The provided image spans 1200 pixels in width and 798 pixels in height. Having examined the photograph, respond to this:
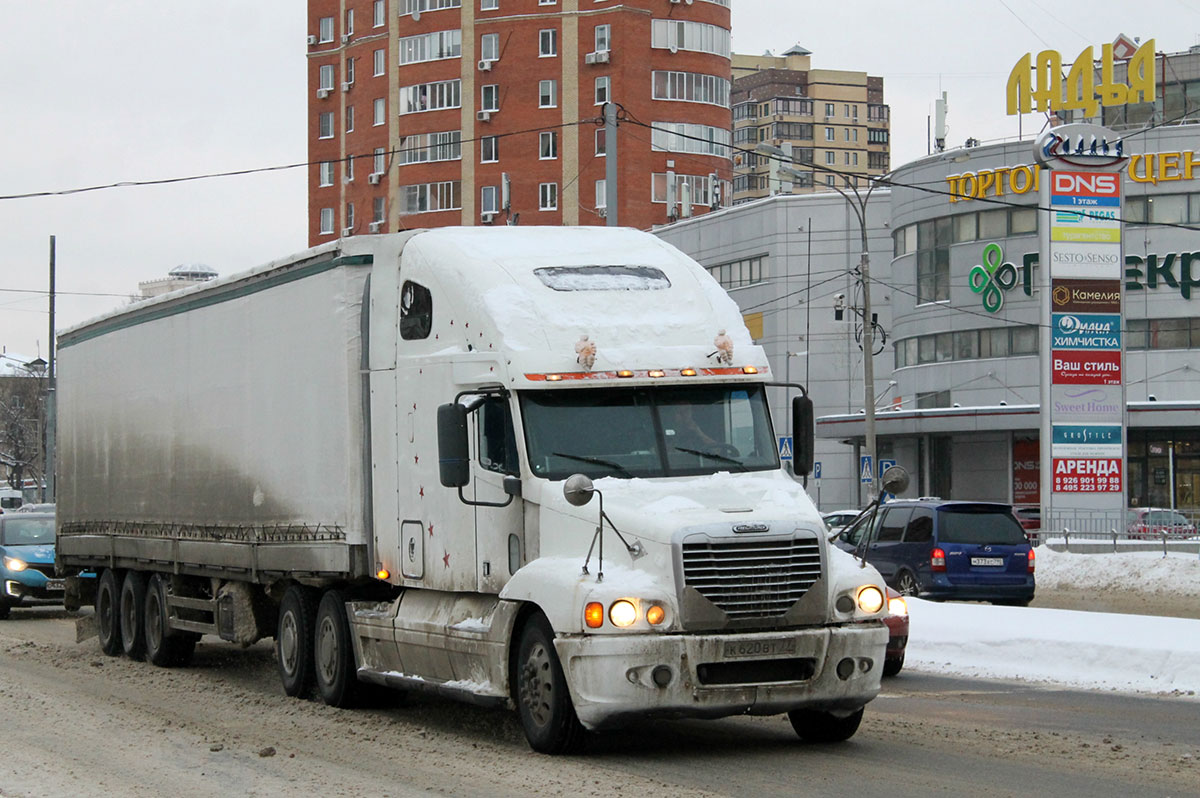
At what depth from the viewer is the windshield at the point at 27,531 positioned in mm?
27703

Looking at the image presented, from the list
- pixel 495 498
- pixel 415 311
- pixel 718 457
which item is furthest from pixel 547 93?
pixel 718 457

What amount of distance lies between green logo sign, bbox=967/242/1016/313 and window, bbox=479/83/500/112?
34749 mm

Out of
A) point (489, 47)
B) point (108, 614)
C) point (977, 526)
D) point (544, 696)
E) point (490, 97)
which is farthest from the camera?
point (489, 47)

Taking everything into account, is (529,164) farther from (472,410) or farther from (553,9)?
(472,410)

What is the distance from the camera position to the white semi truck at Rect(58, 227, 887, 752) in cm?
1070

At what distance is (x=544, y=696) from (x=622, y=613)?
93 centimetres

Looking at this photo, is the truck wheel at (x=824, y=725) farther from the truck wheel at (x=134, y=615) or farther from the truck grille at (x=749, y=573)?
the truck wheel at (x=134, y=615)

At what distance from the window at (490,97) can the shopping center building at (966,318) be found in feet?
72.3

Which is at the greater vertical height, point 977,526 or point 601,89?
point 601,89

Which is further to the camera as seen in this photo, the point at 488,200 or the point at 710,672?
the point at 488,200

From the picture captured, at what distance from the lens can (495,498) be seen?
12.1 meters

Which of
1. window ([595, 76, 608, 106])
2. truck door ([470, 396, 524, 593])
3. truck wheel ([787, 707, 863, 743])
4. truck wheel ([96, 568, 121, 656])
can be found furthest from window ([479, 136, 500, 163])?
truck wheel ([787, 707, 863, 743])

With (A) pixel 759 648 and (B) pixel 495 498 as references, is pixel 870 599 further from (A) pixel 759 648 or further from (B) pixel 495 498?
(B) pixel 495 498

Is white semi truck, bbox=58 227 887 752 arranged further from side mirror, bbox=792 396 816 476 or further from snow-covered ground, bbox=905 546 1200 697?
snow-covered ground, bbox=905 546 1200 697
